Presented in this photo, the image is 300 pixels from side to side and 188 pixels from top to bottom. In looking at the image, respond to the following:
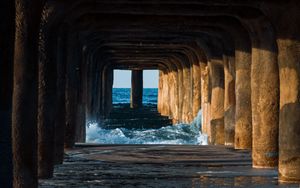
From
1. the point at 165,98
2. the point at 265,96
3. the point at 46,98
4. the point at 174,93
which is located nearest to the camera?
the point at 46,98

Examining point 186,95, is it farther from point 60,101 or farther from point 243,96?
point 60,101

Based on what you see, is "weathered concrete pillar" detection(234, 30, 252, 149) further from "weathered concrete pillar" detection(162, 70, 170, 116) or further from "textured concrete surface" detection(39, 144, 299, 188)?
"weathered concrete pillar" detection(162, 70, 170, 116)

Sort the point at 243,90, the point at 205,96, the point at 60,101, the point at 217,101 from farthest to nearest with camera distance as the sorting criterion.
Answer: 1. the point at 205,96
2. the point at 217,101
3. the point at 243,90
4. the point at 60,101

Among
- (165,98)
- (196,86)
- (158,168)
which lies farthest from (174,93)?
(158,168)

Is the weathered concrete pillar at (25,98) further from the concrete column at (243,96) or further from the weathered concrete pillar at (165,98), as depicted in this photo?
the weathered concrete pillar at (165,98)

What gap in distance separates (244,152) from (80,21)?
4.11 meters

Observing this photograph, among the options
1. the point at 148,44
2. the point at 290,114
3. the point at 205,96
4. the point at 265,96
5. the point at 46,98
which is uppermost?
the point at 148,44

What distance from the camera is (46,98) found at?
10.4 metres

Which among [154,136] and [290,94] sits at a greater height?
[290,94]

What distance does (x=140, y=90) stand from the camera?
48188 millimetres

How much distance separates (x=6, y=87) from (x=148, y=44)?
50.4 feet

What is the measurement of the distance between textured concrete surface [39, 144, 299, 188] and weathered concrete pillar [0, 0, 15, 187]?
15.4 ft

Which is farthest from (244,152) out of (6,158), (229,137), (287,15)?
(6,158)

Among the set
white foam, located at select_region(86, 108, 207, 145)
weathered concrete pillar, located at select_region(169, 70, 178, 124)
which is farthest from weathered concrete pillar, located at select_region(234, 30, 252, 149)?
weathered concrete pillar, located at select_region(169, 70, 178, 124)
